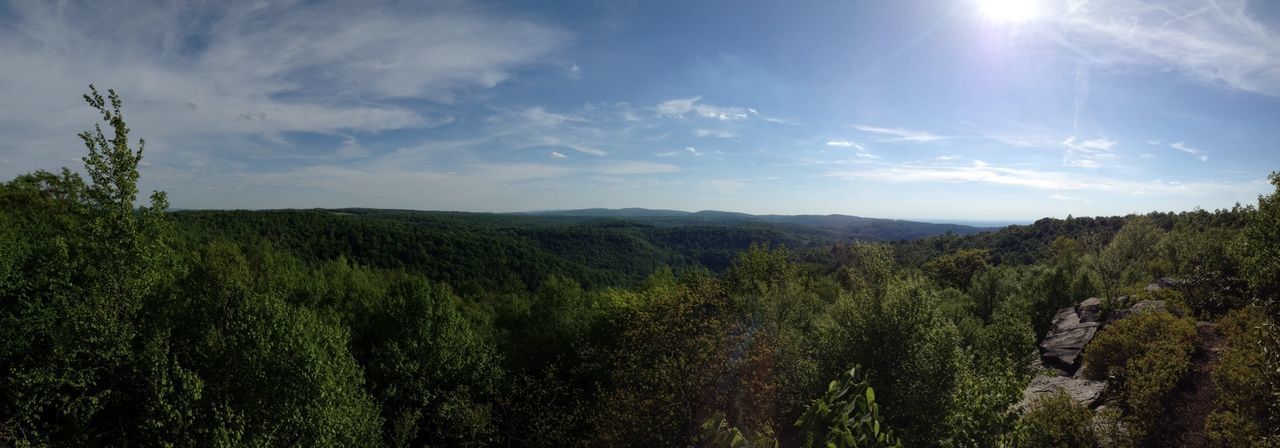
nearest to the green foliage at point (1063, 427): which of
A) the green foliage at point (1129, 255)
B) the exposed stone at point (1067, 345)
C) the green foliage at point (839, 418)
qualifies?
the exposed stone at point (1067, 345)

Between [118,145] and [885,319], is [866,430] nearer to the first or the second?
[118,145]

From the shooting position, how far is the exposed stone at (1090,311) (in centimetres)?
3185

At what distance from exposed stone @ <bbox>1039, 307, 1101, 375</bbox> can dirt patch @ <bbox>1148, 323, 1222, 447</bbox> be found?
5851 mm

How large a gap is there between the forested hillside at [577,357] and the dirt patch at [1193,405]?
114 mm

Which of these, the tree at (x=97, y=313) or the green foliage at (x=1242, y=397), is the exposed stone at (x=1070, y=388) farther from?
the tree at (x=97, y=313)

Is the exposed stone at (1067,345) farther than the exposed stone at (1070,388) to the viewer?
Yes

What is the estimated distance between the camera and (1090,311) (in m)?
33.4

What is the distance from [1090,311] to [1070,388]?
15.0m

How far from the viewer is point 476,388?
29469mm

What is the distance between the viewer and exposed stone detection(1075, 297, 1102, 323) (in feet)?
104

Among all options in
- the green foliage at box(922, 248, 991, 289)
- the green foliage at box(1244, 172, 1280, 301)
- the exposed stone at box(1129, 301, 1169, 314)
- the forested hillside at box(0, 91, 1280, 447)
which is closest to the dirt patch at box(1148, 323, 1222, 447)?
the forested hillside at box(0, 91, 1280, 447)

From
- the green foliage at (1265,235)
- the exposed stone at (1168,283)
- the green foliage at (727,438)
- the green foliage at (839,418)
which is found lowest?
the exposed stone at (1168,283)

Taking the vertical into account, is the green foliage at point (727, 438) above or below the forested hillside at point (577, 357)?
above

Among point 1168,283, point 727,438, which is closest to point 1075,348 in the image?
point 1168,283
